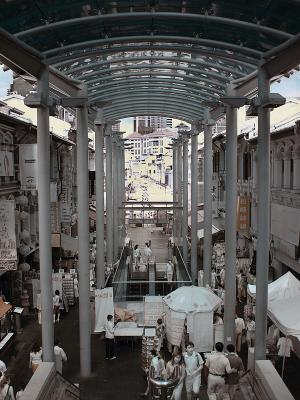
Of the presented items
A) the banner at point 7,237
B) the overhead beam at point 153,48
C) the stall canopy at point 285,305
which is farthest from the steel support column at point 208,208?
the banner at point 7,237

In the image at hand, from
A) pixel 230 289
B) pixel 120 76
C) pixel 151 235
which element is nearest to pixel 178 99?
pixel 120 76

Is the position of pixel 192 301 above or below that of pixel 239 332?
above

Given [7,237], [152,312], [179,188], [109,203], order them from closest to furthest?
[152,312], [7,237], [109,203], [179,188]

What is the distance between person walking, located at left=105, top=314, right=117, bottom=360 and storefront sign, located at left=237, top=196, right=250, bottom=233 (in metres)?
10.8

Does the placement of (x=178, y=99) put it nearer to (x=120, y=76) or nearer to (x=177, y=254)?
(x=120, y=76)

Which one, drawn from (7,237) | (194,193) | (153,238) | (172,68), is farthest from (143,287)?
(153,238)

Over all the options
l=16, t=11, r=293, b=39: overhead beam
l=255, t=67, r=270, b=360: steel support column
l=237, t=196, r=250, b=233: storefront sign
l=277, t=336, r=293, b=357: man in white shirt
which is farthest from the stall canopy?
l=237, t=196, r=250, b=233: storefront sign

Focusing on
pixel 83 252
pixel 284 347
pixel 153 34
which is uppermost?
pixel 153 34

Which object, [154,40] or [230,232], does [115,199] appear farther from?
[154,40]

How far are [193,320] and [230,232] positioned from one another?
8.70 feet

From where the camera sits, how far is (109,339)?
12.7 m

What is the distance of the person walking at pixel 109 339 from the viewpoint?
12703mm

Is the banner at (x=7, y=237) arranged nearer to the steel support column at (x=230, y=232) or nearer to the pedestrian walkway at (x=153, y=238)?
the steel support column at (x=230, y=232)

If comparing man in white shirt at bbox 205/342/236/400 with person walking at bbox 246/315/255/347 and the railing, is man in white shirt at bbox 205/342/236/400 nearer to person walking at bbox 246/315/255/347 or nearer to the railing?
person walking at bbox 246/315/255/347
